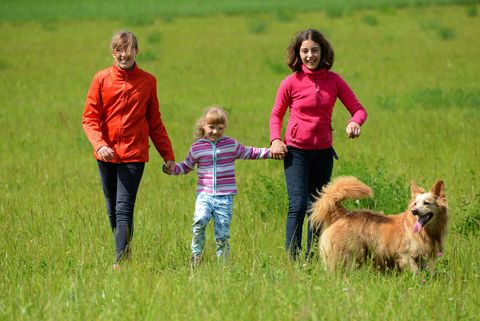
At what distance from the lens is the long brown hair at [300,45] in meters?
6.60

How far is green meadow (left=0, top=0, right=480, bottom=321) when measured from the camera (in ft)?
17.2

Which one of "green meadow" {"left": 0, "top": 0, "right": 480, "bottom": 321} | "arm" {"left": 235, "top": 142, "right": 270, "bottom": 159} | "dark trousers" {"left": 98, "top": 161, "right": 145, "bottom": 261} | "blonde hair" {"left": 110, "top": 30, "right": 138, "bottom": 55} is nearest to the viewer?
"green meadow" {"left": 0, "top": 0, "right": 480, "bottom": 321}

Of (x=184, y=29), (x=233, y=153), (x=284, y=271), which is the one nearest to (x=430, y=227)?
(x=284, y=271)

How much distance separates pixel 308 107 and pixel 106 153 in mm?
1497

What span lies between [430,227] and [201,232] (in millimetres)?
1601

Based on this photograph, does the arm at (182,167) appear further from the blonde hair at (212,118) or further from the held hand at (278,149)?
the held hand at (278,149)

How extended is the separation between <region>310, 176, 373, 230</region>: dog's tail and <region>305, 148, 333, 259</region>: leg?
0.86 ft

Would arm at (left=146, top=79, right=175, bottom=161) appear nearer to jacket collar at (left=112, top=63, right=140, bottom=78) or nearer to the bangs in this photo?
jacket collar at (left=112, top=63, right=140, bottom=78)

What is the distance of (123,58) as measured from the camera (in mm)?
A: 6332

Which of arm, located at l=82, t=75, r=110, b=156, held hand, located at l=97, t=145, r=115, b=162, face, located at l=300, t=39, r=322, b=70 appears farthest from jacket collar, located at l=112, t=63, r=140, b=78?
face, located at l=300, t=39, r=322, b=70

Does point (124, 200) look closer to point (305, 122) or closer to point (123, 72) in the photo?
point (123, 72)

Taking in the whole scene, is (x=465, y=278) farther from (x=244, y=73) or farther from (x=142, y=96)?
(x=244, y=73)

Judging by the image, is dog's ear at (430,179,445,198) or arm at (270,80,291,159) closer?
dog's ear at (430,179,445,198)

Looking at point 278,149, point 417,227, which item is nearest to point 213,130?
point 278,149
